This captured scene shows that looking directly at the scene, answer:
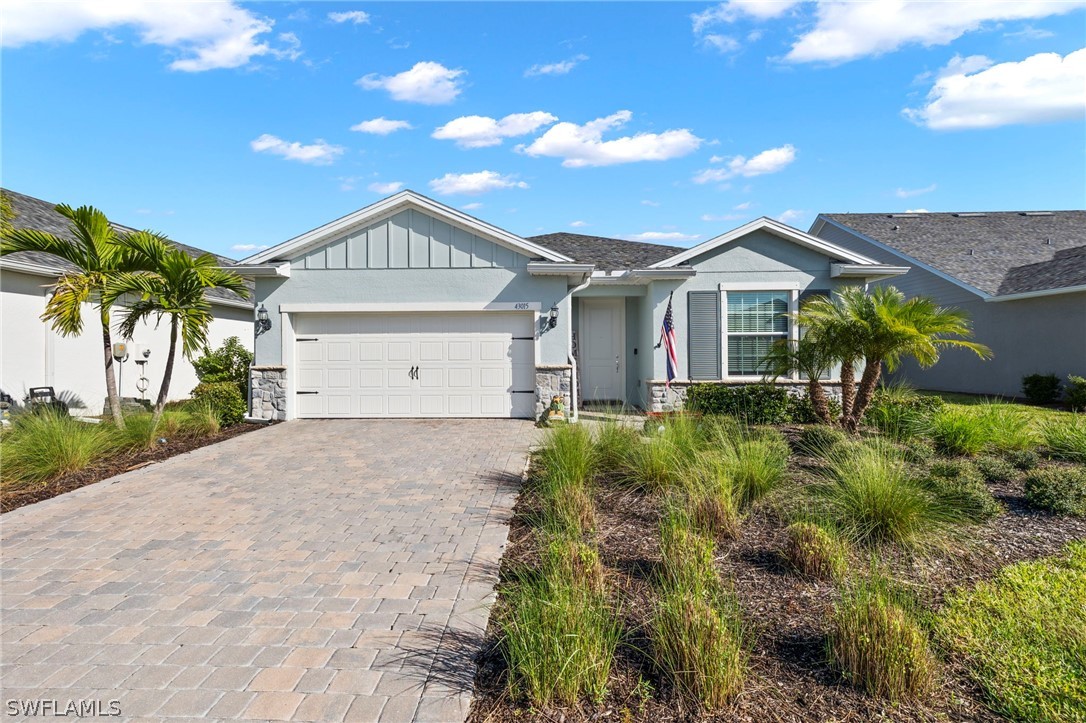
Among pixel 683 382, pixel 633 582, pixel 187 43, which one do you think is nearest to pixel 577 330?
pixel 683 382

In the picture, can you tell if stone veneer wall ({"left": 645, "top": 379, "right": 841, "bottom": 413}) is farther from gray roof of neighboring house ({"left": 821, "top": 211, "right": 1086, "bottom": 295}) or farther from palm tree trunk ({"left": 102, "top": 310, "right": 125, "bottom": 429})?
palm tree trunk ({"left": 102, "top": 310, "right": 125, "bottom": 429})

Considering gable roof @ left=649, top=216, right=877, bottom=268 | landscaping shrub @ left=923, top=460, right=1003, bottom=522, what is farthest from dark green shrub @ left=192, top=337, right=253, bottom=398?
landscaping shrub @ left=923, top=460, right=1003, bottom=522

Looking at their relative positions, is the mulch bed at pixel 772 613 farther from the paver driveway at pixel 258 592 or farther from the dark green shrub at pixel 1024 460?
the dark green shrub at pixel 1024 460

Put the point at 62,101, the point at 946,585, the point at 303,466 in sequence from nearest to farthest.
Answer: the point at 946,585 → the point at 303,466 → the point at 62,101

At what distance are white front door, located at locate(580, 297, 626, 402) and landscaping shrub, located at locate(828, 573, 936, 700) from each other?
37.9 feet

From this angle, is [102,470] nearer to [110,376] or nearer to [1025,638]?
[110,376]

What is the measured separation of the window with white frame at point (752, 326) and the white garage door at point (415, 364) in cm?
421

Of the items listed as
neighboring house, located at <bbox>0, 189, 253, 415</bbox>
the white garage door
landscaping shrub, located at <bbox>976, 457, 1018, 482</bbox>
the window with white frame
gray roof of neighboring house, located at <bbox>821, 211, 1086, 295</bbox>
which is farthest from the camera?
gray roof of neighboring house, located at <bbox>821, 211, 1086, 295</bbox>

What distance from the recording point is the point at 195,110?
39.5 feet

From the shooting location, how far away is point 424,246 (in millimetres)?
11922

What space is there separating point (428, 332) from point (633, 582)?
901cm

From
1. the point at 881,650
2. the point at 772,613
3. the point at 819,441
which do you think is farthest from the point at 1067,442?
the point at 881,650

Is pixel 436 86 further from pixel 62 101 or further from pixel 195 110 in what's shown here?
pixel 62 101

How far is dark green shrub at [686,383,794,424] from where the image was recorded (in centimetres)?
1174
